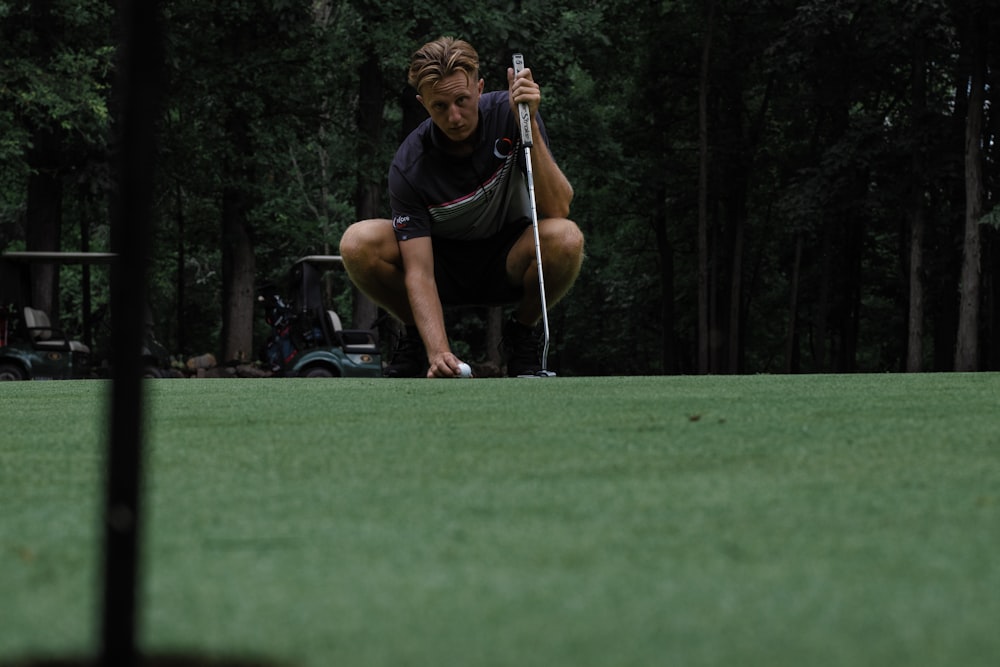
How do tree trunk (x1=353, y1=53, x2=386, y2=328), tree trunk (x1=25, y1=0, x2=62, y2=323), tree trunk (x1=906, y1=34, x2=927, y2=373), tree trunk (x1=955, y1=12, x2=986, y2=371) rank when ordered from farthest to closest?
tree trunk (x1=353, y1=53, x2=386, y2=328), tree trunk (x1=906, y1=34, x2=927, y2=373), tree trunk (x1=955, y1=12, x2=986, y2=371), tree trunk (x1=25, y1=0, x2=62, y2=323)

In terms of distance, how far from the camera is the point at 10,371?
65.0 feet

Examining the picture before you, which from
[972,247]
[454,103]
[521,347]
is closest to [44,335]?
[972,247]

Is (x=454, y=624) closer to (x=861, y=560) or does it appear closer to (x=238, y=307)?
(x=861, y=560)

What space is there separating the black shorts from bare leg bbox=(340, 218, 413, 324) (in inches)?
9.0

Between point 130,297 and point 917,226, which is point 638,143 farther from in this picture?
point 130,297

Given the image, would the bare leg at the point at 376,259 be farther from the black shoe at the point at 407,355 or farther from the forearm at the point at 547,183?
the forearm at the point at 547,183

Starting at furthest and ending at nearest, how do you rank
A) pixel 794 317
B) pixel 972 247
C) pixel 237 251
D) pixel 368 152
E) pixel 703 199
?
pixel 794 317 → pixel 703 199 → pixel 237 251 → pixel 368 152 → pixel 972 247

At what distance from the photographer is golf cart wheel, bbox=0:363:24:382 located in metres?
19.7

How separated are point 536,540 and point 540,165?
15.9 feet

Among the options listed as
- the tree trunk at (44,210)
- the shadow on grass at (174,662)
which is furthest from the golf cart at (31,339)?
the shadow on grass at (174,662)

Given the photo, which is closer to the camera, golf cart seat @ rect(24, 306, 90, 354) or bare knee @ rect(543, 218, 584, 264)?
bare knee @ rect(543, 218, 584, 264)

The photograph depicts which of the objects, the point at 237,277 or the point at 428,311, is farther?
the point at 237,277

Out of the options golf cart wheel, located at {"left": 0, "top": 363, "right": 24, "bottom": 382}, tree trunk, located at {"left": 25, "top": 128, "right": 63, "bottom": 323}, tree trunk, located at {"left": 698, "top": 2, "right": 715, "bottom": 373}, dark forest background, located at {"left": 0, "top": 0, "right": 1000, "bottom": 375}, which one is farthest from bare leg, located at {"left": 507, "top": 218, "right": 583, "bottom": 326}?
tree trunk, located at {"left": 698, "top": 2, "right": 715, "bottom": 373}

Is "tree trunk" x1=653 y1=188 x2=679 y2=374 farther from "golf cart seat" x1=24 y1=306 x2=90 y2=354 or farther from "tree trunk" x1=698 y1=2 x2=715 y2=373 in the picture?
"golf cart seat" x1=24 y1=306 x2=90 y2=354
